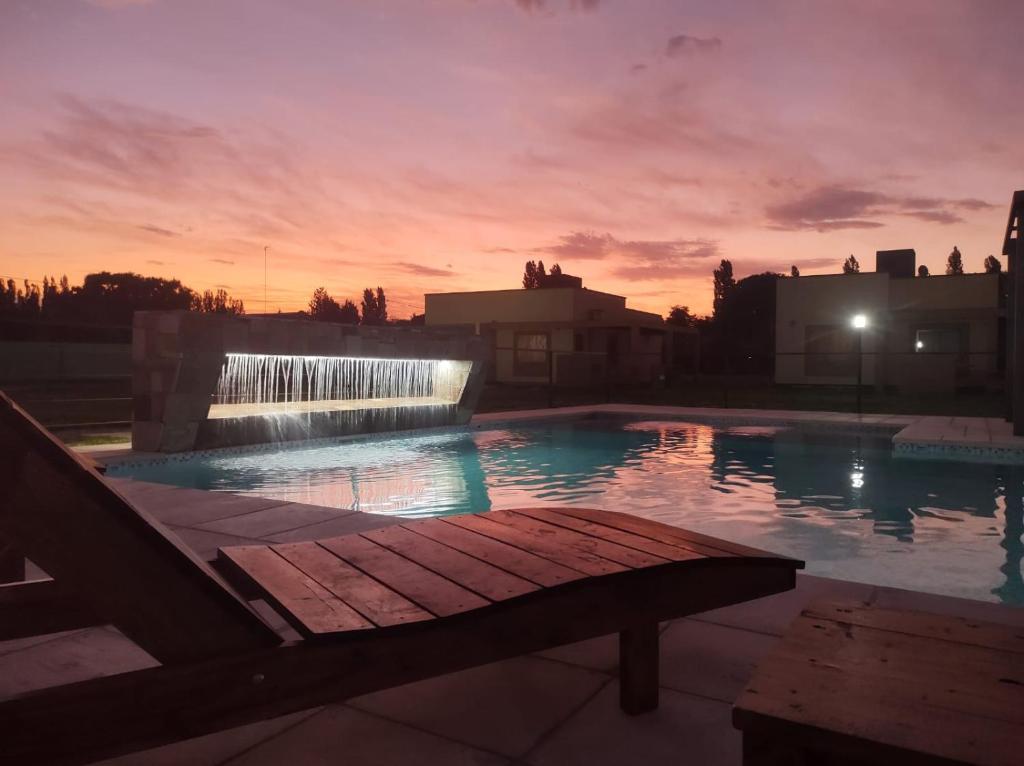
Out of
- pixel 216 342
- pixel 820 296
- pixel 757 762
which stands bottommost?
pixel 757 762

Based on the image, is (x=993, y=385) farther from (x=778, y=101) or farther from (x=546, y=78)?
(x=546, y=78)

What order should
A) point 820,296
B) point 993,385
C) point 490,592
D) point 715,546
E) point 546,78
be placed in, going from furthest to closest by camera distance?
point 820,296 → point 993,385 → point 546,78 → point 715,546 → point 490,592

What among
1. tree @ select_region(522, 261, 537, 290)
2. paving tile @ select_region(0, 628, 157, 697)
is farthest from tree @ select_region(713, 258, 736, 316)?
paving tile @ select_region(0, 628, 157, 697)

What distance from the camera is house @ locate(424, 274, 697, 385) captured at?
3225 cm

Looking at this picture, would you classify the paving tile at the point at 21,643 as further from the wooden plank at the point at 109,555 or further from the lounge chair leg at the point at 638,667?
the lounge chair leg at the point at 638,667

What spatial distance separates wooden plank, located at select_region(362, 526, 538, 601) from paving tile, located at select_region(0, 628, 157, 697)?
1061mm

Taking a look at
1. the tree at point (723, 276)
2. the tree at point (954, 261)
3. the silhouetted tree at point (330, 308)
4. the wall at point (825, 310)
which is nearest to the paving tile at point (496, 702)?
the wall at point (825, 310)

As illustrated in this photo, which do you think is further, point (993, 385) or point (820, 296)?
point (820, 296)

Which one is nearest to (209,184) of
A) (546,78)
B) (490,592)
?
(546,78)

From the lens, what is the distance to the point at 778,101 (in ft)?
46.2

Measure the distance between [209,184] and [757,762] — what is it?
22.2 metres

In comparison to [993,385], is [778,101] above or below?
above

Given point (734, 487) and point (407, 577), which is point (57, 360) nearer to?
point (734, 487)

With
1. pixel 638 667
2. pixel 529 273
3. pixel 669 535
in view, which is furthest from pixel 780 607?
pixel 529 273
